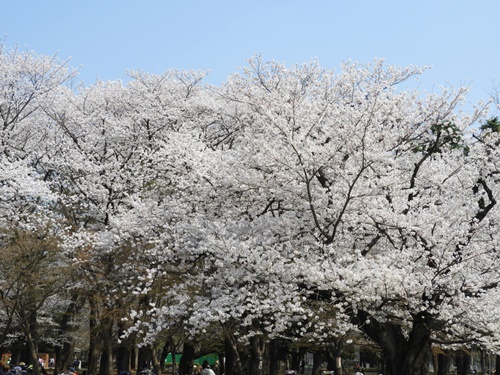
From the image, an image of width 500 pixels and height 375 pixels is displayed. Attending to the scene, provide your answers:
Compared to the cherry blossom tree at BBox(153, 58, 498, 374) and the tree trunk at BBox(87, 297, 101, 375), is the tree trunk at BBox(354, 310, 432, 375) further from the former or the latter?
the tree trunk at BBox(87, 297, 101, 375)

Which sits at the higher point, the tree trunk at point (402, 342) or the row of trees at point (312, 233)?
the row of trees at point (312, 233)

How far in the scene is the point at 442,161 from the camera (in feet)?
50.1

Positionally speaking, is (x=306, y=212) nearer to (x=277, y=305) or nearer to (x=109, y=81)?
(x=277, y=305)

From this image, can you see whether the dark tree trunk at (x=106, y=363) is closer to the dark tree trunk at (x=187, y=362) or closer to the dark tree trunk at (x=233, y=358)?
the dark tree trunk at (x=233, y=358)

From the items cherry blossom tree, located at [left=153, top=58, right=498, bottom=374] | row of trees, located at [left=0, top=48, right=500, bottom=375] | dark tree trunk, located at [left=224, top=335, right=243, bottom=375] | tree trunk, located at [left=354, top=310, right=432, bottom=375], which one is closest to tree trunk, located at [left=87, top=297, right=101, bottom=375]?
row of trees, located at [left=0, top=48, right=500, bottom=375]

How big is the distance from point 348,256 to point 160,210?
5848mm

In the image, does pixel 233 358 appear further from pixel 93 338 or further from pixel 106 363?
pixel 93 338

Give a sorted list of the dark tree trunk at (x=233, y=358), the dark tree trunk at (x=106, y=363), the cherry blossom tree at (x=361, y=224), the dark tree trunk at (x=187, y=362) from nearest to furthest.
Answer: the cherry blossom tree at (x=361, y=224) → the dark tree trunk at (x=233, y=358) → the dark tree trunk at (x=106, y=363) → the dark tree trunk at (x=187, y=362)

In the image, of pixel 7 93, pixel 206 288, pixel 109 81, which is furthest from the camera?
pixel 109 81

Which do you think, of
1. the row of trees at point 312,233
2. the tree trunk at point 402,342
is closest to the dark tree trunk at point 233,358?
the row of trees at point 312,233

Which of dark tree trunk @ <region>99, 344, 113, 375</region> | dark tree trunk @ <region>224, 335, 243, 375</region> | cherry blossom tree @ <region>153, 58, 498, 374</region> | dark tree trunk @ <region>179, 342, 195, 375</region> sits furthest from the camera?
dark tree trunk @ <region>179, 342, 195, 375</region>

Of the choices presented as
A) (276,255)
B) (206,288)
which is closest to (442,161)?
(276,255)

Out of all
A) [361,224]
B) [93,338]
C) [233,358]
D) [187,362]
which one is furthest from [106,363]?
[361,224]

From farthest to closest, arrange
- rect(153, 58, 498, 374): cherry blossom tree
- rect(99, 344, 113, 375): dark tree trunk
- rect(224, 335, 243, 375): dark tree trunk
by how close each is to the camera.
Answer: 1. rect(99, 344, 113, 375): dark tree trunk
2. rect(224, 335, 243, 375): dark tree trunk
3. rect(153, 58, 498, 374): cherry blossom tree
